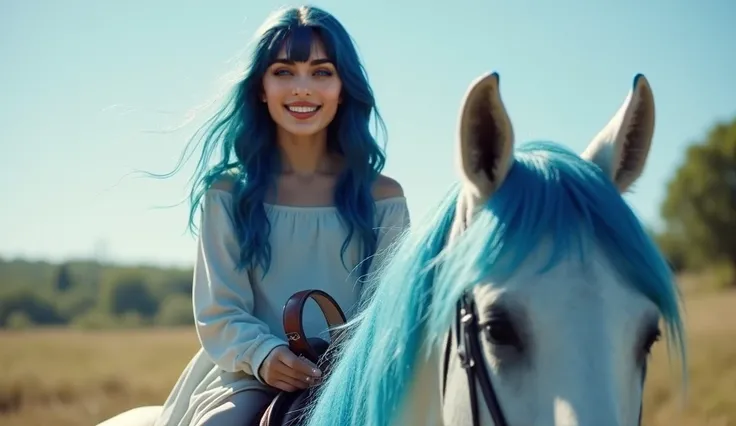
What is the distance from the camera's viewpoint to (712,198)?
45344 mm

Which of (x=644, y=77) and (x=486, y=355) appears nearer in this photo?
(x=486, y=355)

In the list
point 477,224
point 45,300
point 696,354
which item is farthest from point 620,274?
point 45,300

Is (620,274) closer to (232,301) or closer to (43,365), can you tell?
(232,301)

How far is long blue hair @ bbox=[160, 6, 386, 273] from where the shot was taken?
124 inches

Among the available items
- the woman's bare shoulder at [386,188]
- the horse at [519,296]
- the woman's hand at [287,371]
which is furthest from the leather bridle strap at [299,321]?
the woman's bare shoulder at [386,188]

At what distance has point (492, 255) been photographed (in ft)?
5.85

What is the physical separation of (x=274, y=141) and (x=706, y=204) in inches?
1814

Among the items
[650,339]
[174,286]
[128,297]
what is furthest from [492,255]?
[174,286]

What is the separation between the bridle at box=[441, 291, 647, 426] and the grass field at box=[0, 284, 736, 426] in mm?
571

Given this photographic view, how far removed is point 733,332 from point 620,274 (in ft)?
79.6

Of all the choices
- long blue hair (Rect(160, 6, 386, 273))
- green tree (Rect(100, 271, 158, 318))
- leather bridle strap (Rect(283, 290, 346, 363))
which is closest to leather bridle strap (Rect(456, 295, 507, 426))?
leather bridle strap (Rect(283, 290, 346, 363))

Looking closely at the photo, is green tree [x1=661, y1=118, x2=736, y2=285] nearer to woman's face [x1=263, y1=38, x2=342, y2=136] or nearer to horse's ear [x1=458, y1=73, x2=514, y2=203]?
woman's face [x1=263, y1=38, x2=342, y2=136]

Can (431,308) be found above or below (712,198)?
above

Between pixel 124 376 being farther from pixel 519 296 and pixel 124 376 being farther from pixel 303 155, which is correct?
pixel 519 296
